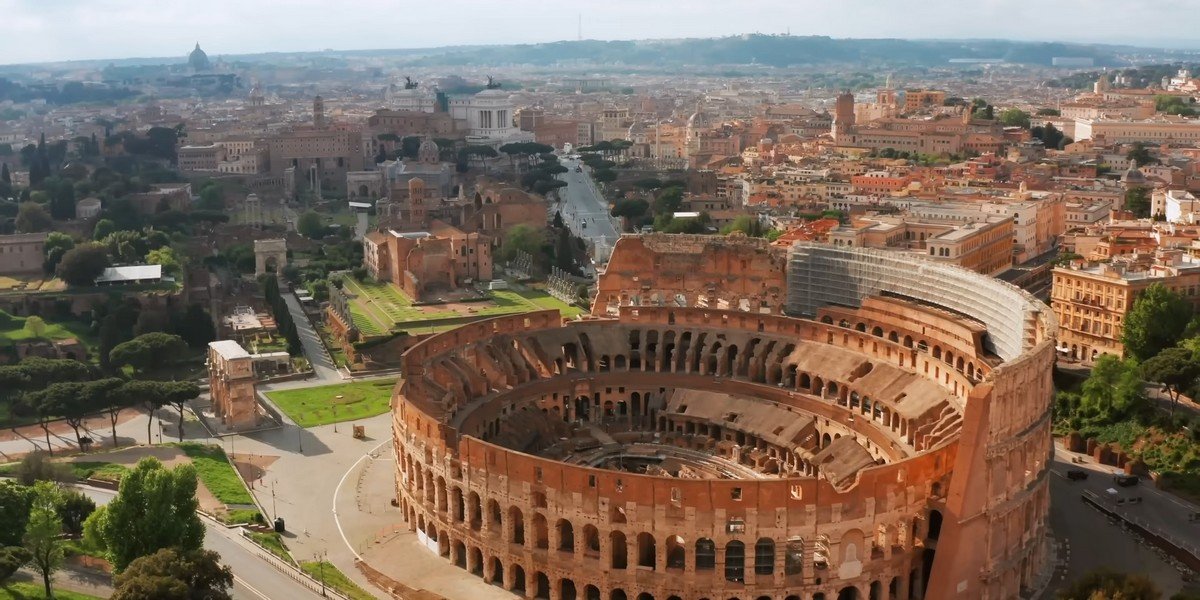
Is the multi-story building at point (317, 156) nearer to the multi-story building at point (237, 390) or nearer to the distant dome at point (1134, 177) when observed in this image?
the distant dome at point (1134, 177)

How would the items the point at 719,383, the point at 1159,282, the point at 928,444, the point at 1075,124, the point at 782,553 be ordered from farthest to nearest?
the point at 1075,124 < the point at 1159,282 < the point at 719,383 < the point at 928,444 < the point at 782,553

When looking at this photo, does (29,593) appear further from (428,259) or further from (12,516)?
(428,259)

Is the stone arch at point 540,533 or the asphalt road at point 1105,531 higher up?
the stone arch at point 540,533

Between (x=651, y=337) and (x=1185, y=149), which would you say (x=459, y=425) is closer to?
(x=651, y=337)

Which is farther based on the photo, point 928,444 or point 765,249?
point 765,249

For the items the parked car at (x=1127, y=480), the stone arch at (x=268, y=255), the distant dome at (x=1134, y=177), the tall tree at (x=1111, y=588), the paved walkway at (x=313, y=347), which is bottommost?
the paved walkway at (x=313, y=347)

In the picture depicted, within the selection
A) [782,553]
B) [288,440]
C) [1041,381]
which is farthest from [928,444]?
[288,440]

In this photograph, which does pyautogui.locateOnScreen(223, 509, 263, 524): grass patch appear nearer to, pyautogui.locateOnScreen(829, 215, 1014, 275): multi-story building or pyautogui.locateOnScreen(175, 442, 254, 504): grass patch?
pyautogui.locateOnScreen(175, 442, 254, 504): grass patch

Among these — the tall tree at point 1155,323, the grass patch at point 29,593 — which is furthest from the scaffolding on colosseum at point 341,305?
the tall tree at point 1155,323
